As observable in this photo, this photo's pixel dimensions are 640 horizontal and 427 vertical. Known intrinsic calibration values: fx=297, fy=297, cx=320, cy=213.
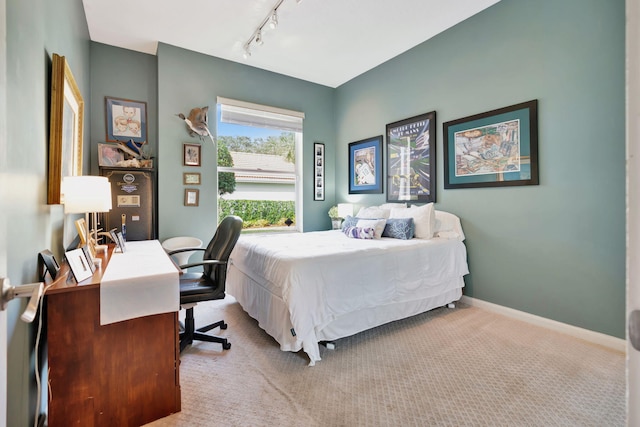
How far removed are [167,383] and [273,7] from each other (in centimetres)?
334

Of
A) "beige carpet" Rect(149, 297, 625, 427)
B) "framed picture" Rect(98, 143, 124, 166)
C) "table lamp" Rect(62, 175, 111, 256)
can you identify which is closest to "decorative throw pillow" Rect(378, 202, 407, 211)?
"beige carpet" Rect(149, 297, 625, 427)

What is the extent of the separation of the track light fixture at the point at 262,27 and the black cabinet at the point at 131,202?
1952 mm

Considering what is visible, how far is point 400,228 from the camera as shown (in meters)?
3.35

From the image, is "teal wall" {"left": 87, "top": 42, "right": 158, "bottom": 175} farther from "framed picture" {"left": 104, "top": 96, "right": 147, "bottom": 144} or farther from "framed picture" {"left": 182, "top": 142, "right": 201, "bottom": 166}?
"framed picture" {"left": 182, "top": 142, "right": 201, "bottom": 166}

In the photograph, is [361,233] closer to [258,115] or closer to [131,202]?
[258,115]

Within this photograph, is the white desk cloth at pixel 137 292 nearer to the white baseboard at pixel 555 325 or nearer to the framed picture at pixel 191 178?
the framed picture at pixel 191 178

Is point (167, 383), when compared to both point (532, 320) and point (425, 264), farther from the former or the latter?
point (532, 320)

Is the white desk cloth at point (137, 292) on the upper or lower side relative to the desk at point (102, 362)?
upper

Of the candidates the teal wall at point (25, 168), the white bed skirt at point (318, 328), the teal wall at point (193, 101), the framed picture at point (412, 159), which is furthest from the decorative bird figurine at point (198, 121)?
the framed picture at point (412, 159)

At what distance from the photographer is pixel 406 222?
336cm

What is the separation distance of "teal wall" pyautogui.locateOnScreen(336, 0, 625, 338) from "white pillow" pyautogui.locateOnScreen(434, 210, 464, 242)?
10 cm

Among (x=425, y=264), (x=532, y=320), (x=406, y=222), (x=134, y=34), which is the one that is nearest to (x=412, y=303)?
(x=425, y=264)

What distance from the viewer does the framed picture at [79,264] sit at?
1.43 meters

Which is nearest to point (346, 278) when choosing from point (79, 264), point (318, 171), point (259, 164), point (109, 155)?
point (79, 264)
